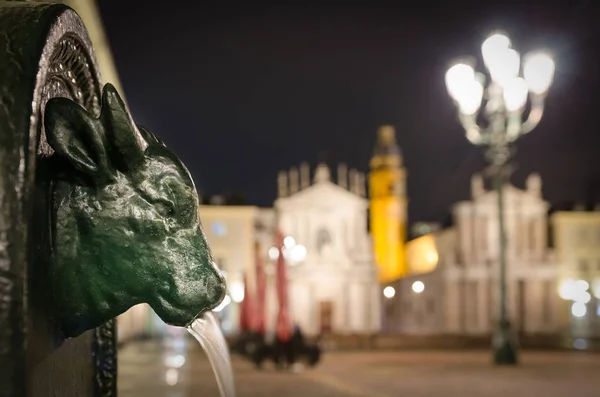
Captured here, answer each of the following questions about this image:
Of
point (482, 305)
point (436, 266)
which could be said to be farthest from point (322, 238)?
point (482, 305)

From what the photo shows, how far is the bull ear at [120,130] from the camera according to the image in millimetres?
1259

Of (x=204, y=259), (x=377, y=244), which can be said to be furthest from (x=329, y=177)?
(x=204, y=259)

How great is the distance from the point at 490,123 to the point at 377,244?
1913 inches

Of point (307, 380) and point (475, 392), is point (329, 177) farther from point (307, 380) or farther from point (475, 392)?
point (475, 392)

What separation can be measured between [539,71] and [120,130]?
17688 millimetres

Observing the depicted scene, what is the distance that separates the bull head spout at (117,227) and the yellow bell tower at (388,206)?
215ft

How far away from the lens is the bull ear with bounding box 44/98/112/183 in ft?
4.03

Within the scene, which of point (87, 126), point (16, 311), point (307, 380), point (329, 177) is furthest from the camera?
point (329, 177)

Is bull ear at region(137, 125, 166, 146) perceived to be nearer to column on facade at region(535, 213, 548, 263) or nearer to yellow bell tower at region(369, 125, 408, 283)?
column on facade at region(535, 213, 548, 263)

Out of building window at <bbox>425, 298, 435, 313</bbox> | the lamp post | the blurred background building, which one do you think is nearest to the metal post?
the lamp post

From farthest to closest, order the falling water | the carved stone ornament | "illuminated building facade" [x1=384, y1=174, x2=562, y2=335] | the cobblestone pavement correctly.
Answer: "illuminated building facade" [x1=384, y1=174, x2=562, y2=335], the cobblestone pavement, the falling water, the carved stone ornament

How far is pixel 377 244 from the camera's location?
68000 mm

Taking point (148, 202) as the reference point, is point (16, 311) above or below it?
below

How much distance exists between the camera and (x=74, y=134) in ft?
4.08
